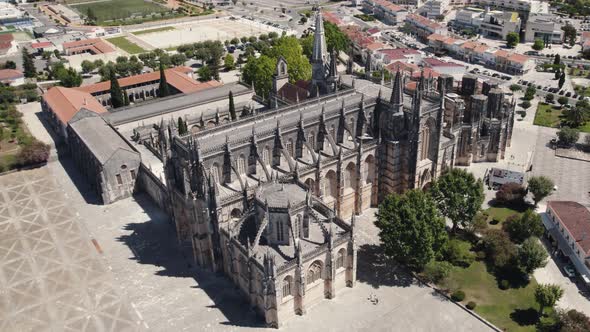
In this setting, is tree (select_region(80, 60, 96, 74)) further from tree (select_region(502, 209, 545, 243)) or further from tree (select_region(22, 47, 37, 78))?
tree (select_region(502, 209, 545, 243))

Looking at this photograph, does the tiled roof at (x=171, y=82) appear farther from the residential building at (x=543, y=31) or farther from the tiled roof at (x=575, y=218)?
the residential building at (x=543, y=31)

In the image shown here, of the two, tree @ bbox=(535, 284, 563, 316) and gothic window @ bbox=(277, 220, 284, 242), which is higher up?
gothic window @ bbox=(277, 220, 284, 242)

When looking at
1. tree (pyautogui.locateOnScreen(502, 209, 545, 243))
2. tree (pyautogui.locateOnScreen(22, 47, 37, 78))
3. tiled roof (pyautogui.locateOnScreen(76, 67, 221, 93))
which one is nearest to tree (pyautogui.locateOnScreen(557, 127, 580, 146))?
tree (pyautogui.locateOnScreen(502, 209, 545, 243))

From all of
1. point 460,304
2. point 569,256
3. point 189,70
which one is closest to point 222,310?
point 460,304

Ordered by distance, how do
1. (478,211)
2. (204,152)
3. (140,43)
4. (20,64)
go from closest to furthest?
(204,152)
(478,211)
(20,64)
(140,43)

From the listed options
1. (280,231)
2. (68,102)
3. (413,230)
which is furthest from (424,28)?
(280,231)

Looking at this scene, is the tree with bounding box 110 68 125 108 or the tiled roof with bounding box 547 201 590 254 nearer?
the tiled roof with bounding box 547 201 590 254

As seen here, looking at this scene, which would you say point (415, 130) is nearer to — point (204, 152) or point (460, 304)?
point (460, 304)
